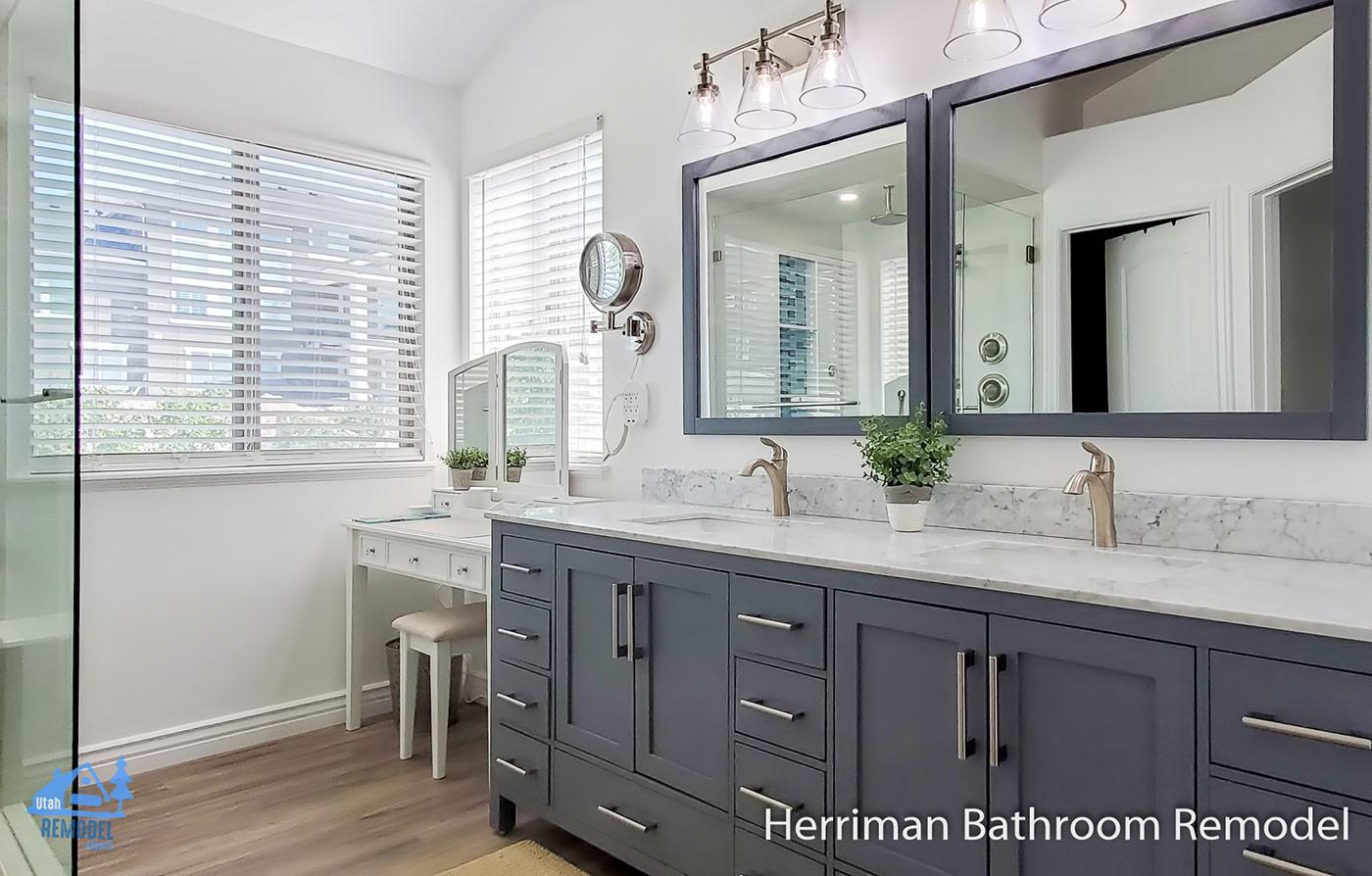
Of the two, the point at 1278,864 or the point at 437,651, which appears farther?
the point at 437,651

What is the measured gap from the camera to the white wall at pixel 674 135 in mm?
1782

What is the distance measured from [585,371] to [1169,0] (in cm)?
207

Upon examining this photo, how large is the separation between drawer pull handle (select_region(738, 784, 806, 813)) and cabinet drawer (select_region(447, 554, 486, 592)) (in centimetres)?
119

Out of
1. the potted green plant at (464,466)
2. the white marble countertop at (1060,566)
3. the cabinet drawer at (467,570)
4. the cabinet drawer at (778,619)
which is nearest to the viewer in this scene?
the white marble countertop at (1060,566)

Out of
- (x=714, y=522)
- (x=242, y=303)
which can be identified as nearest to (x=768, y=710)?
(x=714, y=522)

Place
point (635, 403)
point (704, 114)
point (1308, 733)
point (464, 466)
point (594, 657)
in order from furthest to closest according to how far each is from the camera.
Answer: point (464, 466) → point (635, 403) → point (704, 114) → point (594, 657) → point (1308, 733)

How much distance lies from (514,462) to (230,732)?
4.46ft

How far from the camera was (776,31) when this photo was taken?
2541 mm

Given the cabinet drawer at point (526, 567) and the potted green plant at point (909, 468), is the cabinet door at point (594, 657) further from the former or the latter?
the potted green plant at point (909, 468)

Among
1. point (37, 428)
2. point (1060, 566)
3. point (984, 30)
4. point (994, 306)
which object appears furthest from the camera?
point (994, 306)

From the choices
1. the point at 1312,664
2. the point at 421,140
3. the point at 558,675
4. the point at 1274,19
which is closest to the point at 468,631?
the point at 558,675

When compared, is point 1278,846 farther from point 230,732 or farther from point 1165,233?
point 230,732

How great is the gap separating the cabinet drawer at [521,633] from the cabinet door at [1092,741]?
1.26 m

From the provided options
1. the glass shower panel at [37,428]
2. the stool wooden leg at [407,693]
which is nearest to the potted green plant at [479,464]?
the stool wooden leg at [407,693]
